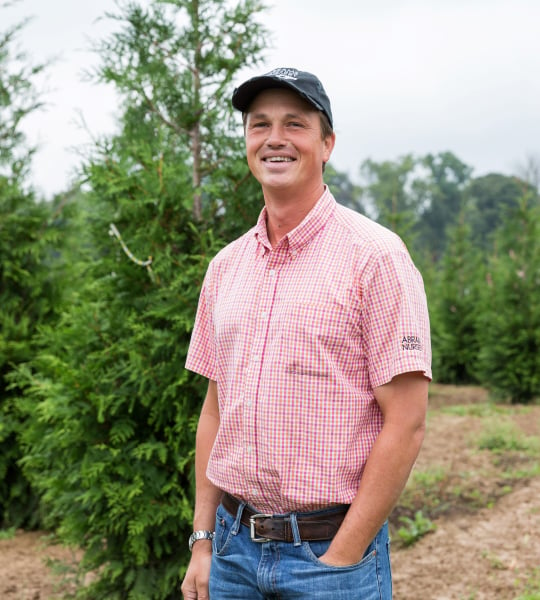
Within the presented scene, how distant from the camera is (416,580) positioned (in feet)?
16.1

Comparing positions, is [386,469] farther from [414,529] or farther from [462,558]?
[414,529]

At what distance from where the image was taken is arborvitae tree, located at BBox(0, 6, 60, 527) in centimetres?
672

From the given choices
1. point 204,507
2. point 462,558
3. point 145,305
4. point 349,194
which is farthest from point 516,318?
point 349,194

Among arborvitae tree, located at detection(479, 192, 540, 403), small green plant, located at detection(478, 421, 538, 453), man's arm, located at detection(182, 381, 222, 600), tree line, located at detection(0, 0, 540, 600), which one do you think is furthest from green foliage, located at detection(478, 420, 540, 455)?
man's arm, located at detection(182, 381, 222, 600)

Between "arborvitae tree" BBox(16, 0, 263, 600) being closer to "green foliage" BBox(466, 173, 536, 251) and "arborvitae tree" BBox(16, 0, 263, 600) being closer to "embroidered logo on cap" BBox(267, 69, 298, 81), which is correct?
"embroidered logo on cap" BBox(267, 69, 298, 81)

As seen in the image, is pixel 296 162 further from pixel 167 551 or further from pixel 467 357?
pixel 467 357

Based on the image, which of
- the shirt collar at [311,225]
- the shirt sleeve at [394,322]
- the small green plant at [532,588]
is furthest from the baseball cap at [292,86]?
the small green plant at [532,588]

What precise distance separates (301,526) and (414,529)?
417 cm

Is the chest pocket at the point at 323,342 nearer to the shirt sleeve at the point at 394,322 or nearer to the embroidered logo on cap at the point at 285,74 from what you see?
the shirt sleeve at the point at 394,322

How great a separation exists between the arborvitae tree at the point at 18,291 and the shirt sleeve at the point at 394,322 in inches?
208

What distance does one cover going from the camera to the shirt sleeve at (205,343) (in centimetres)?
252

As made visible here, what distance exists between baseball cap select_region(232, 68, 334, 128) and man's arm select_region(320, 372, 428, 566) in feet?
2.85

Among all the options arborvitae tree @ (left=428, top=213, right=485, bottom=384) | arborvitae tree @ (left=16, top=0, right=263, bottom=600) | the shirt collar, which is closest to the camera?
the shirt collar

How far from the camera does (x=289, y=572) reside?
1975 millimetres
